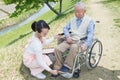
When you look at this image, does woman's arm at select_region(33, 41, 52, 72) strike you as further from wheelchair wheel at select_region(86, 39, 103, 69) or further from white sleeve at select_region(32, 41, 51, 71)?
wheelchair wheel at select_region(86, 39, 103, 69)

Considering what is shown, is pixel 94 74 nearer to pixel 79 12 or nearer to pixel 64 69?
pixel 64 69

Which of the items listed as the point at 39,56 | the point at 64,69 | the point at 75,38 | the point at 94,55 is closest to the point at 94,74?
the point at 94,55

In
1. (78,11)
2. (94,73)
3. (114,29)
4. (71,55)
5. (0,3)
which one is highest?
(78,11)

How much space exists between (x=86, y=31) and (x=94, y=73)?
129 cm

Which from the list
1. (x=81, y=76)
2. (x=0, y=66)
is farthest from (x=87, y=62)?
(x=0, y=66)

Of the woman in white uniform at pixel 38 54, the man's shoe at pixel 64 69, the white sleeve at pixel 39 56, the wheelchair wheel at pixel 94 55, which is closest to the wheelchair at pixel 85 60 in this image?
the wheelchair wheel at pixel 94 55

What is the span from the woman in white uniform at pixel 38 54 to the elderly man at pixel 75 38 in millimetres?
311

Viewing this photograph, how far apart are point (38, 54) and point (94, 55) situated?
74.8 inches

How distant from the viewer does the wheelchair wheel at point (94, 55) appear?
7.82 metres

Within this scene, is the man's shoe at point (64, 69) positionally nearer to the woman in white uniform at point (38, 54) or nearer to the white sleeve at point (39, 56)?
the woman in white uniform at point (38, 54)

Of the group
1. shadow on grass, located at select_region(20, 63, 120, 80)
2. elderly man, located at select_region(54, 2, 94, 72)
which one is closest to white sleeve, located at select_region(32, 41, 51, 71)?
elderly man, located at select_region(54, 2, 94, 72)

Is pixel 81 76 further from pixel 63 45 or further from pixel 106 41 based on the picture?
pixel 106 41

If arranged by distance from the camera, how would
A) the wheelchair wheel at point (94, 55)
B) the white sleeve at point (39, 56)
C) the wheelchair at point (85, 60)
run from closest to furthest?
the white sleeve at point (39, 56) → the wheelchair at point (85, 60) → the wheelchair wheel at point (94, 55)

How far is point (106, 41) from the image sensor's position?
10984mm
